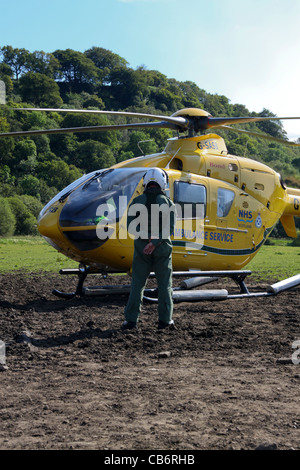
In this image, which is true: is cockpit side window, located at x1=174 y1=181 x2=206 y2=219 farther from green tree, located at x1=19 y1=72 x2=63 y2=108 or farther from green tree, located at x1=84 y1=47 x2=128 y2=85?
green tree, located at x1=84 y1=47 x2=128 y2=85

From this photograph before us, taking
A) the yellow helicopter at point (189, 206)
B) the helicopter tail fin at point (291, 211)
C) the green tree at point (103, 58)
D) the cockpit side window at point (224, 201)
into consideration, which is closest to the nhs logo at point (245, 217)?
the yellow helicopter at point (189, 206)

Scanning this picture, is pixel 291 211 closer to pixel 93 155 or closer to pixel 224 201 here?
pixel 224 201

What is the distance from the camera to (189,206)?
10.1 m

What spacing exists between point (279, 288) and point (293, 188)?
3.59 m

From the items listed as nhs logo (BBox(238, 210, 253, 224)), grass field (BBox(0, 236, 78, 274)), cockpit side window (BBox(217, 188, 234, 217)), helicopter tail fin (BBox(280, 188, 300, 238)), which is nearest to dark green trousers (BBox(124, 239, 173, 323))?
cockpit side window (BBox(217, 188, 234, 217))

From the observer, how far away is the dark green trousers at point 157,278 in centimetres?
697

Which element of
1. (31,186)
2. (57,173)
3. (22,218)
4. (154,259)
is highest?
(57,173)

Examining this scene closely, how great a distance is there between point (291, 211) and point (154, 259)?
642 centimetres

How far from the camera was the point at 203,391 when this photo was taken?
171 inches

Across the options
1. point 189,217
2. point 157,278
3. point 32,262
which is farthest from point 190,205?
point 32,262

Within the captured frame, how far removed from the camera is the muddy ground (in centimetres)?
339

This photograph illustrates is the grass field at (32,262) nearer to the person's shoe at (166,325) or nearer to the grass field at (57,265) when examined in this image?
the grass field at (57,265)

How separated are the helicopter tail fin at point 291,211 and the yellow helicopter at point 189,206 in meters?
0.05

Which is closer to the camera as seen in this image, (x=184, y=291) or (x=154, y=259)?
(x=154, y=259)
